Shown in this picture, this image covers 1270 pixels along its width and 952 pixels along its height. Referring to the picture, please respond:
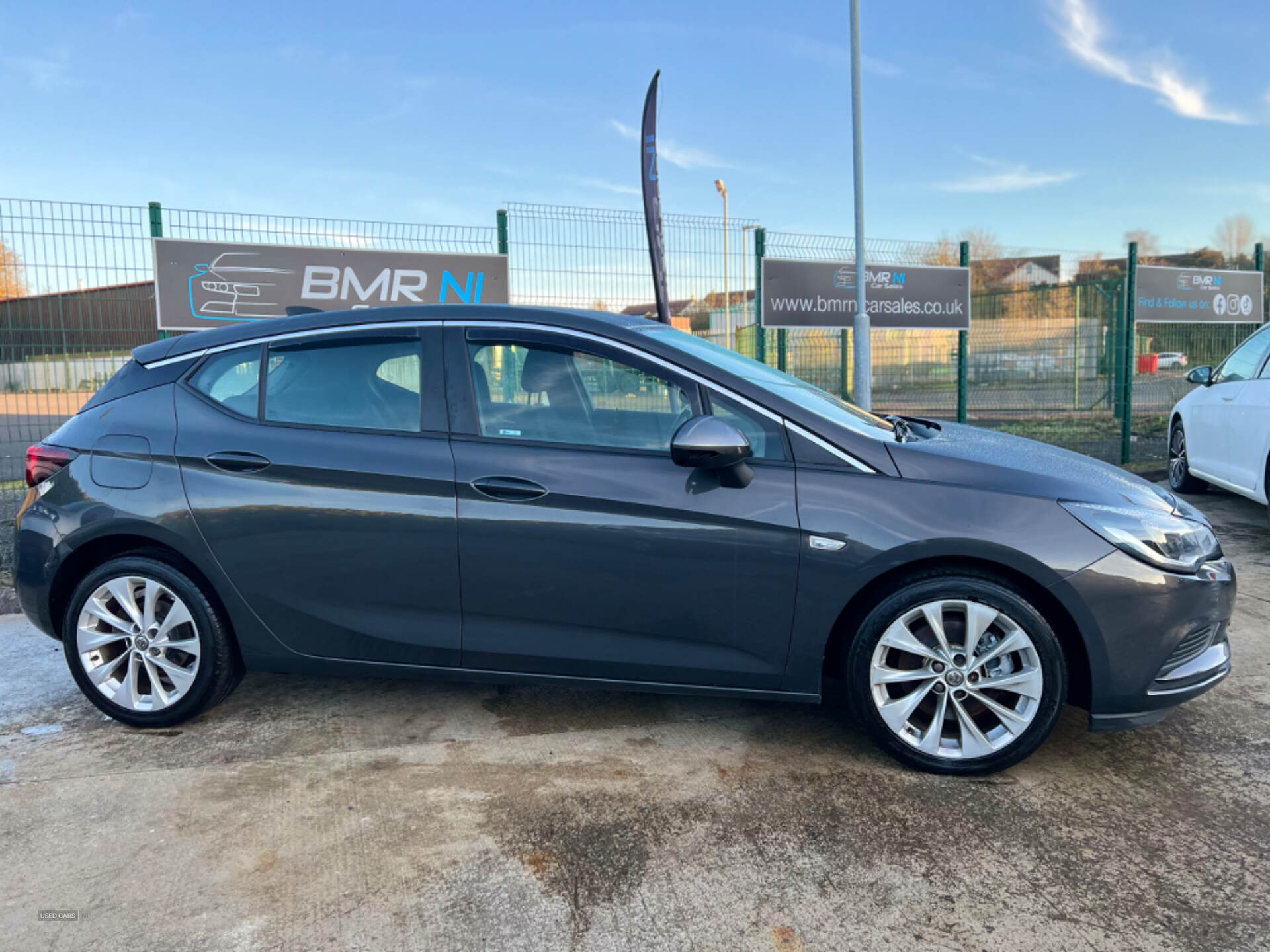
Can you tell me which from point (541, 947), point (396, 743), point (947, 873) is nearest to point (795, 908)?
point (947, 873)

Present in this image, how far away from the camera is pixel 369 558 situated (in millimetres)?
3176

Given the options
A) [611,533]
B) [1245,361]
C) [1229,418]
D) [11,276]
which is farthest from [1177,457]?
[11,276]

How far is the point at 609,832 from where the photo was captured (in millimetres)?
2682

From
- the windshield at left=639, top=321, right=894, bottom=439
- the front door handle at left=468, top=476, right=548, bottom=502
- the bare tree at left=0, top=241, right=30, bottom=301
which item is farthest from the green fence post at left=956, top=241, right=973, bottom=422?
the bare tree at left=0, top=241, right=30, bottom=301

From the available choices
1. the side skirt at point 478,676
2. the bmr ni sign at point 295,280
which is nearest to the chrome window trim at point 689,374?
the side skirt at point 478,676

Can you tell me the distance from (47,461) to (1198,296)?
12.8 meters

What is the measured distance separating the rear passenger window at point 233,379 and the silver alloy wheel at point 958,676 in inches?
96.9

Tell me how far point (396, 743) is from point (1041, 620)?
2.31m

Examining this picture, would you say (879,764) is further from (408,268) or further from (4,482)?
(4,482)

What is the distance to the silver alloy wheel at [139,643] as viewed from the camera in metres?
3.38

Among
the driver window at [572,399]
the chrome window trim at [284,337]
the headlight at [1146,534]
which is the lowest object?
the headlight at [1146,534]

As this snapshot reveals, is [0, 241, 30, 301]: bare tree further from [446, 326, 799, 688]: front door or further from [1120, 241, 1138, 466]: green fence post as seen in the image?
[1120, 241, 1138, 466]: green fence post

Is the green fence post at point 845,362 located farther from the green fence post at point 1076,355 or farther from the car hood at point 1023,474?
the car hood at point 1023,474

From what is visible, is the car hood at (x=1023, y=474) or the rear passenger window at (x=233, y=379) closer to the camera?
the car hood at (x=1023, y=474)
